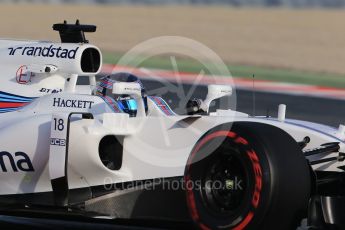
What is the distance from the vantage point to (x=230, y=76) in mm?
20859

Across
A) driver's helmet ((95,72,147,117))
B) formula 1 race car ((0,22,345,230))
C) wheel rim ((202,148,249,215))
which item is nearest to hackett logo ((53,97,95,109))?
formula 1 race car ((0,22,345,230))

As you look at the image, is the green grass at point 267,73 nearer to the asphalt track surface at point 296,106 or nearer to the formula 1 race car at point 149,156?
the asphalt track surface at point 296,106

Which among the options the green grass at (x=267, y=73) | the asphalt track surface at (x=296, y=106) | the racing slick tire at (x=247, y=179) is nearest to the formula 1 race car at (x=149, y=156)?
the racing slick tire at (x=247, y=179)

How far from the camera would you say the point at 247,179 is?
6043 mm

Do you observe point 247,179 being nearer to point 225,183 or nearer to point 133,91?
point 225,183

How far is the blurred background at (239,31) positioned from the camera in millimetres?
21375

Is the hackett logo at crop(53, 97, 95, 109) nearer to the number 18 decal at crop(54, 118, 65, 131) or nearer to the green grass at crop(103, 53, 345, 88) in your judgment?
the number 18 decal at crop(54, 118, 65, 131)

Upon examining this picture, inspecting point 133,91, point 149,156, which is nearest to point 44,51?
point 133,91

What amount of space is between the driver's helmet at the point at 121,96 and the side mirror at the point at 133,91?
A: 166 millimetres

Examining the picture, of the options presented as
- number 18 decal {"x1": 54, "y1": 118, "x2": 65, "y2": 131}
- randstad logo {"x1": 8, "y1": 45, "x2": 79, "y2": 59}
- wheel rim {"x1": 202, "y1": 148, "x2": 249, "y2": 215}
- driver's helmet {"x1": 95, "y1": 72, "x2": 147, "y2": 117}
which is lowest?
wheel rim {"x1": 202, "y1": 148, "x2": 249, "y2": 215}

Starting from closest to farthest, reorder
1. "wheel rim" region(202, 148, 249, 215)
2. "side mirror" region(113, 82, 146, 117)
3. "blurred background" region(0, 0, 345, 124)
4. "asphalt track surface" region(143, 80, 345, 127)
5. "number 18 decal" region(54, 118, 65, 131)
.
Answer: "wheel rim" region(202, 148, 249, 215) → "side mirror" region(113, 82, 146, 117) → "number 18 decal" region(54, 118, 65, 131) → "asphalt track surface" region(143, 80, 345, 127) → "blurred background" region(0, 0, 345, 124)

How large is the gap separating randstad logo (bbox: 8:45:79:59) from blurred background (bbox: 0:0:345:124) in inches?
302

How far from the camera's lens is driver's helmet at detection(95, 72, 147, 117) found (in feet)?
25.0

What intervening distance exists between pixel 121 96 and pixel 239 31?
27570 mm
